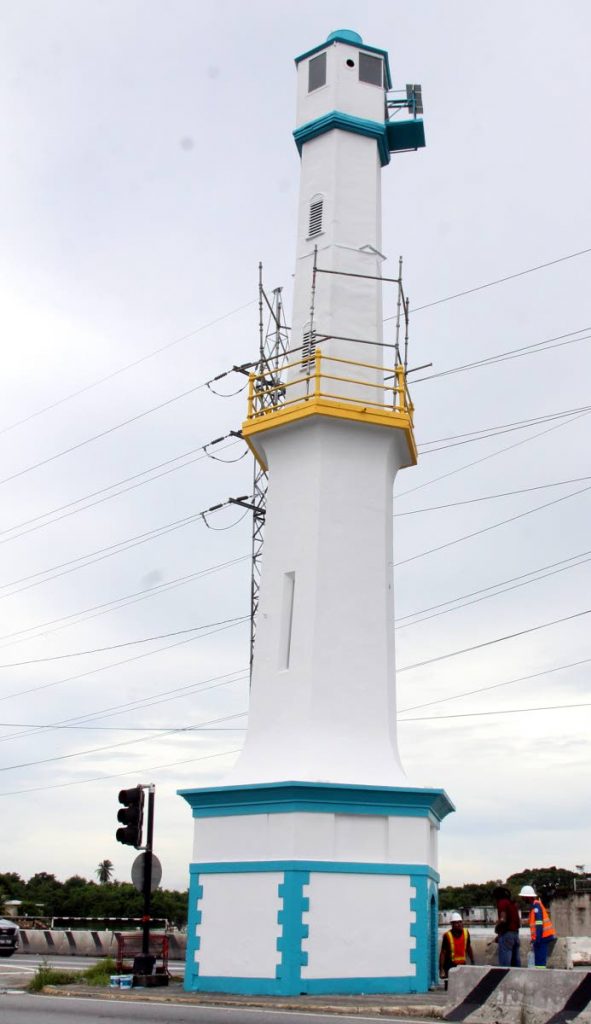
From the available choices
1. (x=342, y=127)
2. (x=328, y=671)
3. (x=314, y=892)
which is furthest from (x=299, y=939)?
(x=342, y=127)

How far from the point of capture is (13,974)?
80.1 ft

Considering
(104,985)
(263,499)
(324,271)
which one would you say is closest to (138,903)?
(263,499)

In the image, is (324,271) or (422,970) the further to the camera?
(324,271)

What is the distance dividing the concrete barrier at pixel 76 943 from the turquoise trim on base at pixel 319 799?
15.2 metres

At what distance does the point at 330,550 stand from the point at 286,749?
12.1 feet

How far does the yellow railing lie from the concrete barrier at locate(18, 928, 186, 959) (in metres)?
17.9

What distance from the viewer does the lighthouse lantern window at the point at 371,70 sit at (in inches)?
966

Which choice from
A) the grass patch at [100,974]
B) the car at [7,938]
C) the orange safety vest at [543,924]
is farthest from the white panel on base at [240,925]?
the car at [7,938]

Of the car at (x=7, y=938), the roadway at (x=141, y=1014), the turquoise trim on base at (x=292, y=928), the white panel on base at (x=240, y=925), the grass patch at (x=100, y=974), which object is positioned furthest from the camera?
the car at (x=7, y=938)

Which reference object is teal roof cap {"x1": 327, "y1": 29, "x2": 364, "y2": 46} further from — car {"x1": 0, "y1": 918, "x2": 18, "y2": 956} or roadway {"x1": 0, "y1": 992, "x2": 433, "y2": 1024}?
car {"x1": 0, "y1": 918, "x2": 18, "y2": 956}

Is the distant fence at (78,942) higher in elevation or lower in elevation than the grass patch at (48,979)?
higher

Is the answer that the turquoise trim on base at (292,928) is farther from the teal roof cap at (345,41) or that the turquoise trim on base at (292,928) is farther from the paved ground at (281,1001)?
the teal roof cap at (345,41)

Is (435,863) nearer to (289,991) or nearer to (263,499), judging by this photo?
(289,991)

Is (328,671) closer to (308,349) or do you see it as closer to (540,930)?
(540,930)
